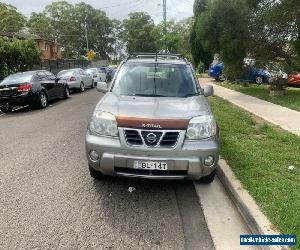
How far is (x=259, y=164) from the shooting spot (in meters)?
5.95

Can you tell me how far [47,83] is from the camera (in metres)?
15.3

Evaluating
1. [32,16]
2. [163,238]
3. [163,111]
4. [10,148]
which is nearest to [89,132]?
[163,111]

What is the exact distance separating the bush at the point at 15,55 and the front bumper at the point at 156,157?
19366 millimetres

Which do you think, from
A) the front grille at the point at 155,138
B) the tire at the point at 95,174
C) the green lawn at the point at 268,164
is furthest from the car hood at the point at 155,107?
the green lawn at the point at 268,164

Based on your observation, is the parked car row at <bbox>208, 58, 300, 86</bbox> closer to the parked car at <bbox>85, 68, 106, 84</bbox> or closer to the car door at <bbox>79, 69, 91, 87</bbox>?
the car door at <bbox>79, 69, 91, 87</bbox>

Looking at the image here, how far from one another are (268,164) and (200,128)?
1808mm

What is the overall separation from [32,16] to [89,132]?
3662 inches

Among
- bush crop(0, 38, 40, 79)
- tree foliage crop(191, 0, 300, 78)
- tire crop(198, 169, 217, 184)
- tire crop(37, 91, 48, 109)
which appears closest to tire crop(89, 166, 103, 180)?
tire crop(198, 169, 217, 184)

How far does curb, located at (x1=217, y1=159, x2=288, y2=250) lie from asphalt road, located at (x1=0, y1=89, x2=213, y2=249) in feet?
1.64

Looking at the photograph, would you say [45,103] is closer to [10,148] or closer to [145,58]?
[10,148]

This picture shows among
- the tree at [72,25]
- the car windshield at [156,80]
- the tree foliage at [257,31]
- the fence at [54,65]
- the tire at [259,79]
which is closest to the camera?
the car windshield at [156,80]

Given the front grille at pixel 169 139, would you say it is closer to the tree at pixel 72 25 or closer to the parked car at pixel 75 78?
the parked car at pixel 75 78

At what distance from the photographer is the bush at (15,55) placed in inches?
878

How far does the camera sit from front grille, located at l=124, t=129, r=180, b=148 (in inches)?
183
